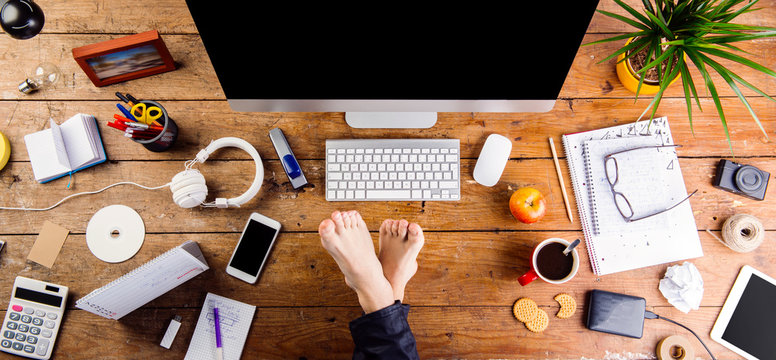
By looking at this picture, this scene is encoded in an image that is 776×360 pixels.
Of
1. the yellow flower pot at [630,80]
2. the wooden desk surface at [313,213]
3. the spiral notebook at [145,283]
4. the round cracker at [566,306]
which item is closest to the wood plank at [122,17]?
the wooden desk surface at [313,213]

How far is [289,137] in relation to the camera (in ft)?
3.29

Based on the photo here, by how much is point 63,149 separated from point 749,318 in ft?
5.44

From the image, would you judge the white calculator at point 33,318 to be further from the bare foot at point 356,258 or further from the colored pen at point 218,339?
the bare foot at point 356,258

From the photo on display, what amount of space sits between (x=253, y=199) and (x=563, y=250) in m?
0.73

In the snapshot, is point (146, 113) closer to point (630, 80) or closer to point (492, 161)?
point (492, 161)

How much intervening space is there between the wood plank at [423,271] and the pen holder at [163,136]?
0.69 feet

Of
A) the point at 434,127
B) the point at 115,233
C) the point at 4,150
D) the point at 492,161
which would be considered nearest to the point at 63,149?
the point at 4,150

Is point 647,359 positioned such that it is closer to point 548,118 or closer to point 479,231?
point 479,231

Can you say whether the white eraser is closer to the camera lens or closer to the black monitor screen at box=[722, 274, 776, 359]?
the black monitor screen at box=[722, 274, 776, 359]

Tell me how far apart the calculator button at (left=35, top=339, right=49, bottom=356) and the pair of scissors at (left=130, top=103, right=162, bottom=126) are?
0.53 meters

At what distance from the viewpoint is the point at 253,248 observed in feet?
3.09

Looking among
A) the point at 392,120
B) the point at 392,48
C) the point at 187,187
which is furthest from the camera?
the point at 392,120

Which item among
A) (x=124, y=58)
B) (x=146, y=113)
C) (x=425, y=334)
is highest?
(x=124, y=58)

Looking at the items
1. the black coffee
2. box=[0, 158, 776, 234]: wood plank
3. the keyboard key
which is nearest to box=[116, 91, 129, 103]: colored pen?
box=[0, 158, 776, 234]: wood plank
